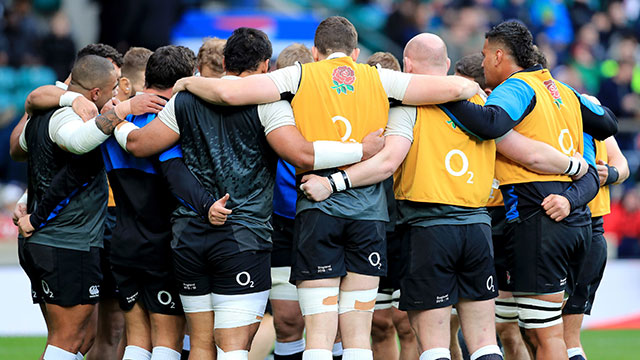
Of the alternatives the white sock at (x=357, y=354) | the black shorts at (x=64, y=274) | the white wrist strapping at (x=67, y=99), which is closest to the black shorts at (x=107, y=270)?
the black shorts at (x=64, y=274)

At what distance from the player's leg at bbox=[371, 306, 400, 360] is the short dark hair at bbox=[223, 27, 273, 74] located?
228cm

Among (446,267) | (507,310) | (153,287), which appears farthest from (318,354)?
(507,310)

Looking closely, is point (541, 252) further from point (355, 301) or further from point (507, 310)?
point (355, 301)

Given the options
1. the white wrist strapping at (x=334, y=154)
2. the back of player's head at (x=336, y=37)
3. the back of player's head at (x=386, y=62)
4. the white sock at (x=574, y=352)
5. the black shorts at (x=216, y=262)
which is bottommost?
the white sock at (x=574, y=352)

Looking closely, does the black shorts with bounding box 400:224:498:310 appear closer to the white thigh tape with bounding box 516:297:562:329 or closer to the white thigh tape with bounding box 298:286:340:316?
the white thigh tape with bounding box 516:297:562:329

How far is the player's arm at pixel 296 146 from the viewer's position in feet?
17.5

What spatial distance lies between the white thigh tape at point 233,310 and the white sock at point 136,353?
0.76 meters

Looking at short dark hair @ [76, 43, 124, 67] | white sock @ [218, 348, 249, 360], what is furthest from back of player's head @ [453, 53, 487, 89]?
white sock @ [218, 348, 249, 360]

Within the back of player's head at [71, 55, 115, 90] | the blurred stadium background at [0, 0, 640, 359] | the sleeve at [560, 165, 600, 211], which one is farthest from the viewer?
the blurred stadium background at [0, 0, 640, 359]

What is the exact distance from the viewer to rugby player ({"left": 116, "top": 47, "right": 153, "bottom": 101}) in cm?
652

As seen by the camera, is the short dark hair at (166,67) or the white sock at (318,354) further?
the short dark hair at (166,67)

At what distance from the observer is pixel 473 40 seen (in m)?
16.2

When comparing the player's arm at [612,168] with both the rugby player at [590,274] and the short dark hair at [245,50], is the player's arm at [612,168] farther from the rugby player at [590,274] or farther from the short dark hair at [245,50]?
the short dark hair at [245,50]

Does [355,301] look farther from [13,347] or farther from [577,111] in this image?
[13,347]
